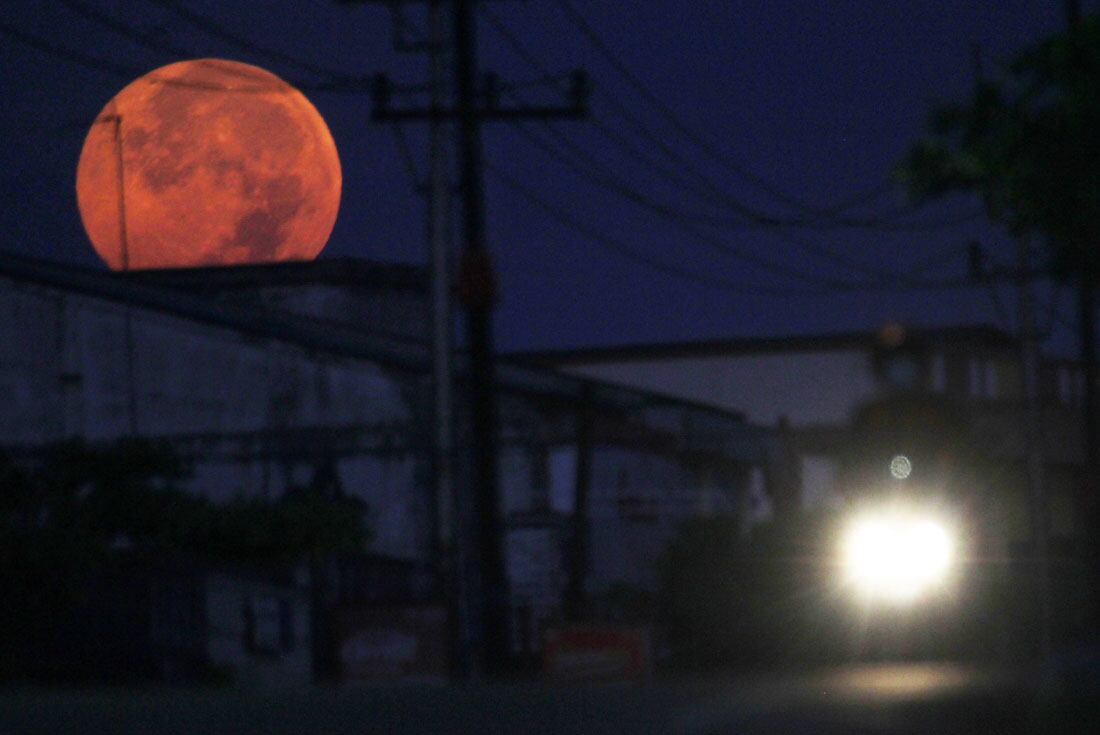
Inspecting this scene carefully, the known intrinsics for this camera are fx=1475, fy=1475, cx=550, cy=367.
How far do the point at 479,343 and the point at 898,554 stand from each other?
23.3 feet

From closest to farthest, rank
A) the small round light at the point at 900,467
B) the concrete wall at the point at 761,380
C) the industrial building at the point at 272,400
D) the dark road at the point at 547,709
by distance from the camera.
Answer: the dark road at the point at 547,709, the small round light at the point at 900,467, the industrial building at the point at 272,400, the concrete wall at the point at 761,380

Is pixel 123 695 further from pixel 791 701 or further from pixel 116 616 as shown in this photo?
pixel 116 616

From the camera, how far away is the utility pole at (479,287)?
67.2 feet

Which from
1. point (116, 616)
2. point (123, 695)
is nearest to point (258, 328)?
point (116, 616)

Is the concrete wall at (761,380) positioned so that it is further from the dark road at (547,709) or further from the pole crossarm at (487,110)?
the dark road at (547,709)

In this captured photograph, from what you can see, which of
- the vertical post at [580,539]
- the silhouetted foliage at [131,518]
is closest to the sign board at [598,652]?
the vertical post at [580,539]

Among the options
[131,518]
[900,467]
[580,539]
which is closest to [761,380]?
[580,539]

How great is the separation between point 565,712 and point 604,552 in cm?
3266

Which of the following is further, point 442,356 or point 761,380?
point 761,380

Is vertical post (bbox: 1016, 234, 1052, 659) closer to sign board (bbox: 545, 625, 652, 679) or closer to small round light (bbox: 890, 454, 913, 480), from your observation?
small round light (bbox: 890, 454, 913, 480)

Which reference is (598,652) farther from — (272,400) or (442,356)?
(272,400)

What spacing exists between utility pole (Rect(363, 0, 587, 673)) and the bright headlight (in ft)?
18.0

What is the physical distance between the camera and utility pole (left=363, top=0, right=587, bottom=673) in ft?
67.2

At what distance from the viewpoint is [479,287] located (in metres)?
20.2
